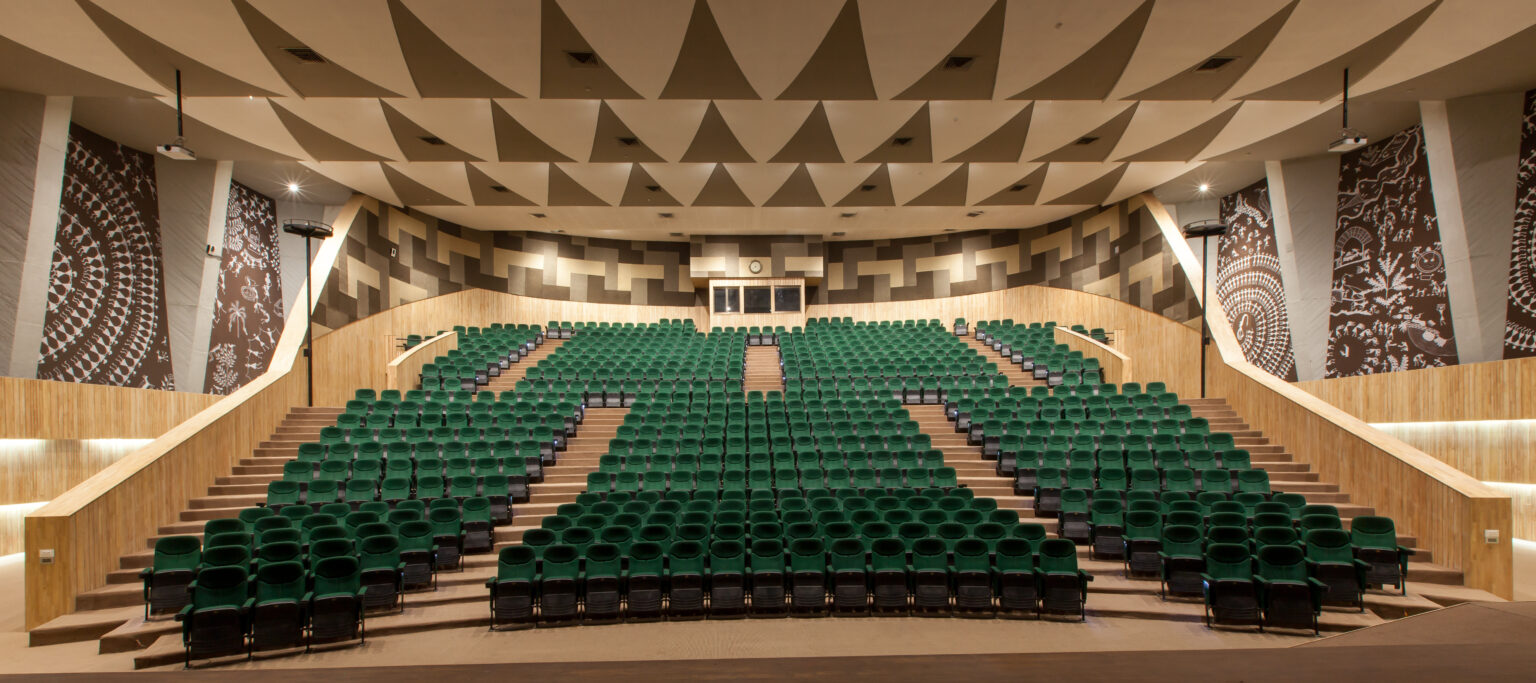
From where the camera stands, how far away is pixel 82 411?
8.52 metres

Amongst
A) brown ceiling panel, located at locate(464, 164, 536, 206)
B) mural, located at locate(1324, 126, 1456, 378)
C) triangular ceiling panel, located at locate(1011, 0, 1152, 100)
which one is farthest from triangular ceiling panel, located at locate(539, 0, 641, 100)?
mural, located at locate(1324, 126, 1456, 378)

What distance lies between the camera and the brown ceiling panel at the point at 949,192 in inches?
534

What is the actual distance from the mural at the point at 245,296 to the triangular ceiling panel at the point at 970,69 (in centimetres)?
987

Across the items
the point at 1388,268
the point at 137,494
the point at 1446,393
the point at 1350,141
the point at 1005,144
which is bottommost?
the point at 137,494

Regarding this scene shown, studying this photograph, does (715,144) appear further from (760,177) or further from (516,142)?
(516,142)

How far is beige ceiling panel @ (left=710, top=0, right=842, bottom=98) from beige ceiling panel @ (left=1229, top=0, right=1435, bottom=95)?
14.7 ft

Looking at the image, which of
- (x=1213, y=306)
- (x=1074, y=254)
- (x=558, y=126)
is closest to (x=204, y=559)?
(x=558, y=126)

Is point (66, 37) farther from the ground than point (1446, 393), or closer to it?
farther from the ground

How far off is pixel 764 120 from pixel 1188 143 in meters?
6.11

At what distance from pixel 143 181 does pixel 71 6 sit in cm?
389

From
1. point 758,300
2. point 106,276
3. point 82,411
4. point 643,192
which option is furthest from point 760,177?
point 82,411

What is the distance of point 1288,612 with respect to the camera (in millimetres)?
5559

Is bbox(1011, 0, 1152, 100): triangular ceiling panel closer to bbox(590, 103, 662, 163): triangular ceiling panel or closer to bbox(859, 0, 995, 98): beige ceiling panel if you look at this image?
bbox(859, 0, 995, 98): beige ceiling panel

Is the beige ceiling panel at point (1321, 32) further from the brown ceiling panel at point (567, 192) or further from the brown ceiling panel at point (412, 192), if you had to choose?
the brown ceiling panel at point (412, 192)
